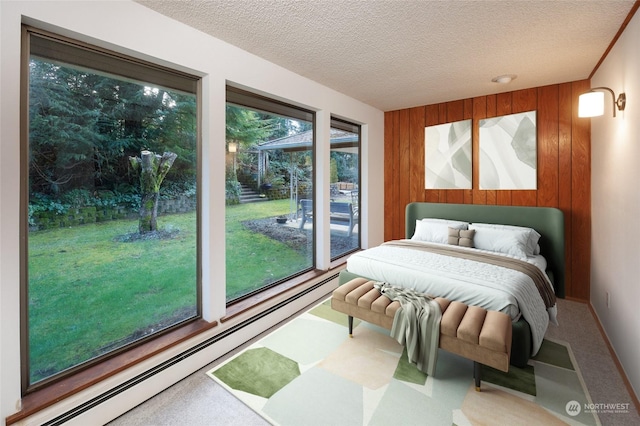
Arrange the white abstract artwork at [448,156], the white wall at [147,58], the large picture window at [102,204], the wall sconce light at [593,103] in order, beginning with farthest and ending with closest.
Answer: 1. the white abstract artwork at [448,156]
2. the wall sconce light at [593,103]
3. the large picture window at [102,204]
4. the white wall at [147,58]

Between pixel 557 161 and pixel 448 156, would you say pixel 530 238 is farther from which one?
pixel 448 156

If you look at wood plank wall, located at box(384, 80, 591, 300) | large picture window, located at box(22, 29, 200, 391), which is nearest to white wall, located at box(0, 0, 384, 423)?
large picture window, located at box(22, 29, 200, 391)

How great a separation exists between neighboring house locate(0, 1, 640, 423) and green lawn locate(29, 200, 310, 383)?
176 millimetres

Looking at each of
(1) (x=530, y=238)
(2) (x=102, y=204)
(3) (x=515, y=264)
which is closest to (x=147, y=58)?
(2) (x=102, y=204)

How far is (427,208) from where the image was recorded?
4.40 m

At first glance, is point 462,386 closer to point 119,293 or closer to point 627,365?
point 627,365

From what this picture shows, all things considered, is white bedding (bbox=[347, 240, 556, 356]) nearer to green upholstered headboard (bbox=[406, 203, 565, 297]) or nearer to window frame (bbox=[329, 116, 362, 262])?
green upholstered headboard (bbox=[406, 203, 565, 297])

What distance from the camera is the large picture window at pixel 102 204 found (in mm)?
1681

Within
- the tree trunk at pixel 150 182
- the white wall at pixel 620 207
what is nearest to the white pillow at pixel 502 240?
the white wall at pixel 620 207

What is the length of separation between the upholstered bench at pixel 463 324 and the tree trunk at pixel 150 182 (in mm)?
1625

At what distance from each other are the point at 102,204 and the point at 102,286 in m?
0.55

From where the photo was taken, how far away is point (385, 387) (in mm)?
2020

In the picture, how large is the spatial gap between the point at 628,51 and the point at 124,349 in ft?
13.7

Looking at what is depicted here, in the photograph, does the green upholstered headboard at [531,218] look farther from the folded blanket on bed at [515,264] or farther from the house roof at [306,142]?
the house roof at [306,142]
